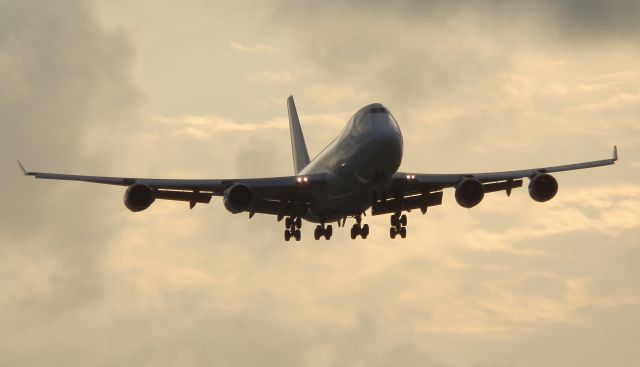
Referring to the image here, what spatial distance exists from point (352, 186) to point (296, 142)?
28812 mm

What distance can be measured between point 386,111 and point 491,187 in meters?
12.4

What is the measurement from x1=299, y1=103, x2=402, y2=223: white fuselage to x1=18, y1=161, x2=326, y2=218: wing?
4.01 feet

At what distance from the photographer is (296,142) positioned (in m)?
93.1

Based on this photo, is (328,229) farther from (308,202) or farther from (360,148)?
(360,148)

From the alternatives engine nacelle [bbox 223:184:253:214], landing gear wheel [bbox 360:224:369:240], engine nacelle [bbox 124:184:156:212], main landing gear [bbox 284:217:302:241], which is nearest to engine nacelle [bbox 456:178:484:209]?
landing gear wheel [bbox 360:224:369:240]

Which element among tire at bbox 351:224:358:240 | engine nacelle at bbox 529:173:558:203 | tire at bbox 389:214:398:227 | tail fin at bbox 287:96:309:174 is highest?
tail fin at bbox 287:96:309:174

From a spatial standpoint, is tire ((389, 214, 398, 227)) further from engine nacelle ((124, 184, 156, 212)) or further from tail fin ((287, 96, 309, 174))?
tail fin ((287, 96, 309, 174))

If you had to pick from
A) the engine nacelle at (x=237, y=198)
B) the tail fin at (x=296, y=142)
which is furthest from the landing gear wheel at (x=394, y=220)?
the tail fin at (x=296, y=142)

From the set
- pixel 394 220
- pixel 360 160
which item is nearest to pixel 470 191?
pixel 394 220

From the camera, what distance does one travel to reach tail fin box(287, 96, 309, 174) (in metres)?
88.2

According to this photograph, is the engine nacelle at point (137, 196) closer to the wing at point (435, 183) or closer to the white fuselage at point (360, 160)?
the white fuselage at point (360, 160)

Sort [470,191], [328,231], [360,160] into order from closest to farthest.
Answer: [360,160] → [470,191] → [328,231]

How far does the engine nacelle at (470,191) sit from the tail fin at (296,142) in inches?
797

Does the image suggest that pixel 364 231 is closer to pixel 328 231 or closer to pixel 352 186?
pixel 328 231
